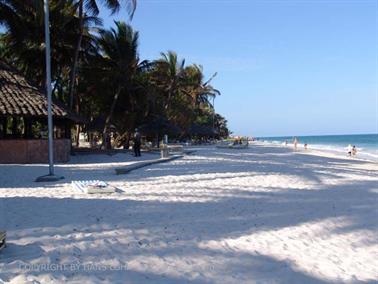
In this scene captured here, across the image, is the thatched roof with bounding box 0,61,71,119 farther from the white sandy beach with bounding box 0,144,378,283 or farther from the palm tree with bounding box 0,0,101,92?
the white sandy beach with bounding box 0,144,378,283

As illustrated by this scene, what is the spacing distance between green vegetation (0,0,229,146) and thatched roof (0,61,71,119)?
225 centimetres

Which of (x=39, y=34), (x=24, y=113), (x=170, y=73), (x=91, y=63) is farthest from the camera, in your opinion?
(x=170, y=73)

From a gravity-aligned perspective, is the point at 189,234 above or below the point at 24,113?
below

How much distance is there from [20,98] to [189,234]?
14.6 metres

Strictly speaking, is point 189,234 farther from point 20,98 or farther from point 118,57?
point 118,57

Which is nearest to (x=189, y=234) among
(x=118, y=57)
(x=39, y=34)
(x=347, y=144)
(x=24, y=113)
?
(x=24, y=113)

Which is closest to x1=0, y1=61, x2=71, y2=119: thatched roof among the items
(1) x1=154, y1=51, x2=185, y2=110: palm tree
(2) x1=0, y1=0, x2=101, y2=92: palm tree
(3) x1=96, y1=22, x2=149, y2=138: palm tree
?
(2) x1=0, y1=0, x2=101, y2=92: palm tree

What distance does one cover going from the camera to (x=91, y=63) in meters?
29.7

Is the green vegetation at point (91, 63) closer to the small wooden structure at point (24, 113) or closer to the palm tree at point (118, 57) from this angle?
the palm tree at point (118, 57)

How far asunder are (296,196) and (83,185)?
4849 mm

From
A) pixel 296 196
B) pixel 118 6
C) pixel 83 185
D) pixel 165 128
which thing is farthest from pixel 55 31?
pixel 296 196

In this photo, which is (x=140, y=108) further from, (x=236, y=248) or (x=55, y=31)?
(x=236, y=248)

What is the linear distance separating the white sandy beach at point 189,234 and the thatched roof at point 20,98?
24.0 ft

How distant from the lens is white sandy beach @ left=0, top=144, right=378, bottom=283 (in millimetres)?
4707
